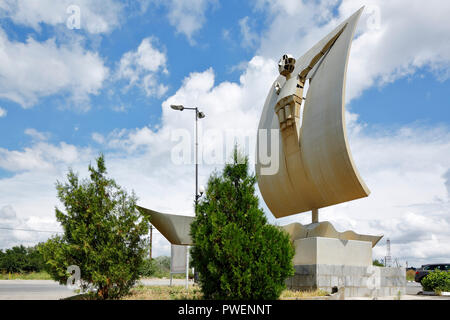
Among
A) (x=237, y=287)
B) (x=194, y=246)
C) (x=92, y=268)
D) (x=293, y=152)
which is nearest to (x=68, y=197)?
(x=92, y=268)

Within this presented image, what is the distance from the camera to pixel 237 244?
7.72 metres

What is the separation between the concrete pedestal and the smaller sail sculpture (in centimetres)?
110

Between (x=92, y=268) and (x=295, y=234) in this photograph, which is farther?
(x=295, y=234)

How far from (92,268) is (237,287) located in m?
3.75

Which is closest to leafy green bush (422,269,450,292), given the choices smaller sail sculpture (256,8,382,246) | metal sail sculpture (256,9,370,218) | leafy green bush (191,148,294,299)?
smaller sail sculpture (256,8,382,246)

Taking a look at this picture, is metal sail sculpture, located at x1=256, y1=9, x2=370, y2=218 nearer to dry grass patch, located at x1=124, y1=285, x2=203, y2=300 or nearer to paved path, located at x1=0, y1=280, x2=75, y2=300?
dry grass patch, located at x1=124, y1=285, x2=203, y2=300

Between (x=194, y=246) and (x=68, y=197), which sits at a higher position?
(x=68, y=197)

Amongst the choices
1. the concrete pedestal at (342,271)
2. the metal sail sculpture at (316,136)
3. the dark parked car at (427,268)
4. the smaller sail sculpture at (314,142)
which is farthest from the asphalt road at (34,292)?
the dark parked car at (427,268)

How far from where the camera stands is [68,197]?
380 inches

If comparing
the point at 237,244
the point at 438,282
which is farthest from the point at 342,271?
the point at 237,244

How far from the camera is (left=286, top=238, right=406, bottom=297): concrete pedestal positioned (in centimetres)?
1149

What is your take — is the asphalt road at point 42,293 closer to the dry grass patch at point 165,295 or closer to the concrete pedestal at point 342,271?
the concrete pedestal at point 342,271
